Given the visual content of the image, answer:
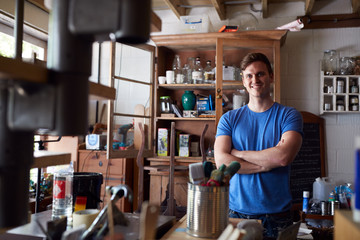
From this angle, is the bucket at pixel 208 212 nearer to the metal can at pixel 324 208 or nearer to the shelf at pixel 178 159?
the metal can at pixel 324 208

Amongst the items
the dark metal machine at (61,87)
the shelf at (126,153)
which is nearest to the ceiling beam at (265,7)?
the shelf at (126,153)

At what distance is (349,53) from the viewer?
11.3 ft

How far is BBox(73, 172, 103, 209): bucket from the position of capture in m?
1.44

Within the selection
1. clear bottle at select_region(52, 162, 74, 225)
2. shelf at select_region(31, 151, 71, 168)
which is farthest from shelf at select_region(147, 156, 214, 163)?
shelf at select_region(31, 151, 71, 168)

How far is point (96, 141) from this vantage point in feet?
11.4

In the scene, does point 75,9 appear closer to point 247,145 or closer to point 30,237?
point 30,237

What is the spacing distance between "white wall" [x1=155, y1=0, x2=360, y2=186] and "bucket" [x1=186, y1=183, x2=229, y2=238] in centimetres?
260


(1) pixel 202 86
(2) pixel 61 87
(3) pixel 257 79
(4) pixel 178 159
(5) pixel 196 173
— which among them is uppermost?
(1) pixel 202 86

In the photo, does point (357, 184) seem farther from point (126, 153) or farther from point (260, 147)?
point (126, 153)

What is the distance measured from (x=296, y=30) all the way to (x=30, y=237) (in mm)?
2932

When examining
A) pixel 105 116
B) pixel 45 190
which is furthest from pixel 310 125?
pixel 45 190

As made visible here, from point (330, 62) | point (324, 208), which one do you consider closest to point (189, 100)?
point (330, 62)

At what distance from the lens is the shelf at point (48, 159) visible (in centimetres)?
82

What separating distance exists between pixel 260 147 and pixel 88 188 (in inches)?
39.2
